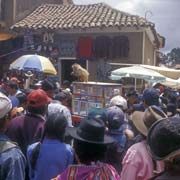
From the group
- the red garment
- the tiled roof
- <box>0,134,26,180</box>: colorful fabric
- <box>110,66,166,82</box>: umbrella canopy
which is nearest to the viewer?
<box>0,134,26,180</box>: colorful fabric

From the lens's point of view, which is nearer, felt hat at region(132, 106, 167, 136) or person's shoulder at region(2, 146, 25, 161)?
person's shoulder at region(2, 146, 25, 161)

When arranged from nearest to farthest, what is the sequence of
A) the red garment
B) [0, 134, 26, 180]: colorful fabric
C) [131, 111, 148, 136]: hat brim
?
[0, 134, 26, 180]: colorful fabric, [131, 111, 148, 136]: hat brim, the red garment

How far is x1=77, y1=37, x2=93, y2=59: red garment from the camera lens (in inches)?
592

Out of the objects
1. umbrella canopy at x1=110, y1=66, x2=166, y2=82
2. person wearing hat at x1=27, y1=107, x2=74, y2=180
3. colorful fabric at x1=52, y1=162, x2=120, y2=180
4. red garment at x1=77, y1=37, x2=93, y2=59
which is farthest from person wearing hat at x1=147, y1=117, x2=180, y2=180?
red garment at x1=77, y1=37, x2=93, y2=59

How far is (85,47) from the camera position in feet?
49.8

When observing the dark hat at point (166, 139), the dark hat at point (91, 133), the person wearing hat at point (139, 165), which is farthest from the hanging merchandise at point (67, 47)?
the dark hat at point (166, 139)

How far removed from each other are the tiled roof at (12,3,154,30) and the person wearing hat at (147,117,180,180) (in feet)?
39.8

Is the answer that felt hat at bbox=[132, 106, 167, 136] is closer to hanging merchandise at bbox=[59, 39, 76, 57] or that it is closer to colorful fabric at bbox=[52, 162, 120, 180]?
colorful fabric at bbox=[52, 162, 120, 180]

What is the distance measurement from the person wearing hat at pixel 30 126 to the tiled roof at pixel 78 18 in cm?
986

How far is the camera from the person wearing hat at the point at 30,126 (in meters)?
4.60

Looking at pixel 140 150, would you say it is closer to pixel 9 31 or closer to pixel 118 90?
pixel 118 90

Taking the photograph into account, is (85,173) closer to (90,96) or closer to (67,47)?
(90,96)

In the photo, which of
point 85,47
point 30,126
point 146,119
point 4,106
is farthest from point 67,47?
point 4,106

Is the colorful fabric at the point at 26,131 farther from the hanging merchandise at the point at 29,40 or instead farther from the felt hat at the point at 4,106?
the hanging merchandise at the point at 29,40
